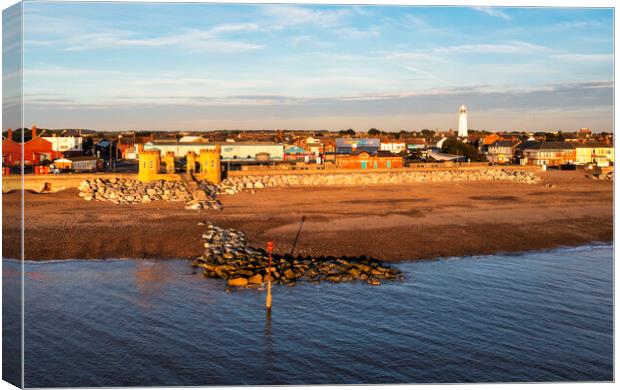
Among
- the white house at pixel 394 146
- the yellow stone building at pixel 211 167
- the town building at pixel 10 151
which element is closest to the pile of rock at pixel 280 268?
the town building at pixel 10 151

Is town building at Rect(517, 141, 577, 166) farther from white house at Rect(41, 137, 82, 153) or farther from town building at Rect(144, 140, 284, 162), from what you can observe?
white house at Rect(41, 137, 82, 153)

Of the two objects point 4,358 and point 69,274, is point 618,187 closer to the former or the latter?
point 4,358

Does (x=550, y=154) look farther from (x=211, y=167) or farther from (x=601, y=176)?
(x=211, y=167)

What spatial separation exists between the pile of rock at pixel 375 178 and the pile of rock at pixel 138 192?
4355 millimetres

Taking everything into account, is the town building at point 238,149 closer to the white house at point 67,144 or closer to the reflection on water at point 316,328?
the white house at point 67,144

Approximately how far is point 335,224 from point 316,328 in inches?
502

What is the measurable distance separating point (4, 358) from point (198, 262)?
10717mm

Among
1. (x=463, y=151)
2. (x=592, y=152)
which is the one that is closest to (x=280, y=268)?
(x=592, y=152)

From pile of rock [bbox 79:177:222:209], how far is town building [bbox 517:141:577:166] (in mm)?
34085

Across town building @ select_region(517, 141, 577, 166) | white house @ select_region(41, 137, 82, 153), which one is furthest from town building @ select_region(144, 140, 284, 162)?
town building @ select_region(517, 141, 577, 166)

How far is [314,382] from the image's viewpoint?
42.7 ft

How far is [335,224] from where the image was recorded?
93.1 ft

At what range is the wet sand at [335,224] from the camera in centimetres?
2400

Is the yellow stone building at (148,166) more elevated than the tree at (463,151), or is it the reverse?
the tree at (463,151)
